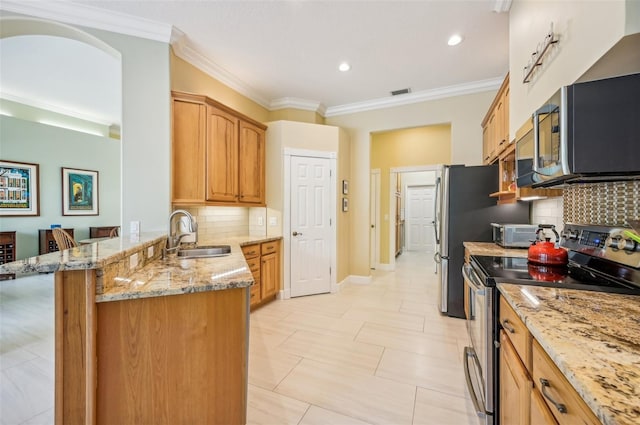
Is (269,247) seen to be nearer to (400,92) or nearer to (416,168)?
(400,92)

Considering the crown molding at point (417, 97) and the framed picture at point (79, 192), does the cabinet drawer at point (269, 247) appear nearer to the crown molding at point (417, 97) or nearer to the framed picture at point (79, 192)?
the crown molding at point (417, 97)

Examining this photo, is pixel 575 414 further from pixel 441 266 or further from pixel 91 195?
pixel 91 195

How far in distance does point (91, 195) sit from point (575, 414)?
7.71m

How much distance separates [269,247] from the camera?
360 centimetres

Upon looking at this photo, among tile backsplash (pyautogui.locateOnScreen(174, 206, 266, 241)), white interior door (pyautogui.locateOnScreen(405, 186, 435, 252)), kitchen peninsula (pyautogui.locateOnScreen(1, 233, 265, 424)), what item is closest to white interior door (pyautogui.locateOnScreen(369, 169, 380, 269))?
tile backsplash (pyautogui.locateOnScreen(174, 206, 266, 241))

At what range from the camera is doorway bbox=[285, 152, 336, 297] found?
383 cm

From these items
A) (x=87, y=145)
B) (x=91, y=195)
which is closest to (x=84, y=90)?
(x=87, y=145)

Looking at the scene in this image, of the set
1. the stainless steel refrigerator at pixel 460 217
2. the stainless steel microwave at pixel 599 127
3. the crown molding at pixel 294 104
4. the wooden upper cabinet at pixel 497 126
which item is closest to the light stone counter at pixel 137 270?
the stainless steel microwave at pixel 599 127

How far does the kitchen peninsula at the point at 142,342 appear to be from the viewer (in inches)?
44.3

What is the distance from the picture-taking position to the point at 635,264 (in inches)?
43.6

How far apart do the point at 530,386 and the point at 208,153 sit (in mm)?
3043

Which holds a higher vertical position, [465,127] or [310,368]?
[465,127]

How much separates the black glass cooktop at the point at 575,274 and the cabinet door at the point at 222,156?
260cm

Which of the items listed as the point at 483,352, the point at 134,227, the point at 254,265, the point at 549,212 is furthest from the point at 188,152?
the point at 549,212
